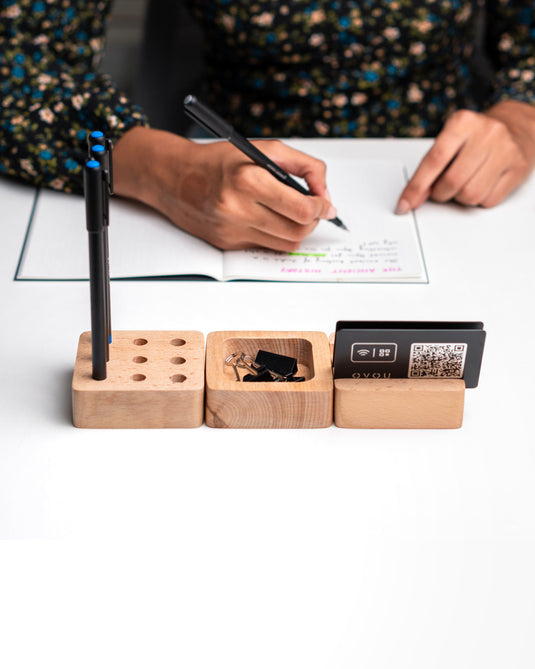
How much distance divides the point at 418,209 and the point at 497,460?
0.43m

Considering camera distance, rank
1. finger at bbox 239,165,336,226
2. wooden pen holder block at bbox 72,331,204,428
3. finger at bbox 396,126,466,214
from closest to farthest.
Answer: wooden pen holder block at bbox 72,331,204,428 → finger at bbox 239,165,336,226 → finger at bbox 396,126,466,214

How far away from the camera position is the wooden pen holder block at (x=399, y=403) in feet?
2.28

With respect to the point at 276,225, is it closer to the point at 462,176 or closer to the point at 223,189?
the point at 223,189

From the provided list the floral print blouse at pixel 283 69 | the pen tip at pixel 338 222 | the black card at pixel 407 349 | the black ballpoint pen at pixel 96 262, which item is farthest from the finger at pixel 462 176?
the black ballpoint pen at pixel 96 262

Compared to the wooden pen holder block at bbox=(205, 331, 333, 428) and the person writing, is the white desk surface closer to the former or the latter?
the wooden pen holder block at bbox=(205, 331, 333, 428)

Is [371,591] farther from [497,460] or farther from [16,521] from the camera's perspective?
[16,521]

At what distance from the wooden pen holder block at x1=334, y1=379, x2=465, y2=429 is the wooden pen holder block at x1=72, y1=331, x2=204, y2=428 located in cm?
12

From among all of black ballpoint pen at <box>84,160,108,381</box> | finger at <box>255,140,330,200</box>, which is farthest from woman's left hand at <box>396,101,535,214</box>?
black ballpoint pen at <box>84,160,108,381</box>

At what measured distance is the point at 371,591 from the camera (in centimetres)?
59

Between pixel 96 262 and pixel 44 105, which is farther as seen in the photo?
pixel 44 105

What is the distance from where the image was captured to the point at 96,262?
641 mm

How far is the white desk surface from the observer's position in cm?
57

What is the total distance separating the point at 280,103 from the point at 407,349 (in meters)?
0.78

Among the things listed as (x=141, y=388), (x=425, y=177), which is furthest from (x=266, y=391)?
(x=425, y=177)
